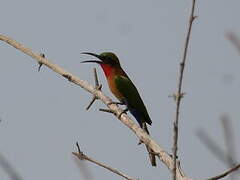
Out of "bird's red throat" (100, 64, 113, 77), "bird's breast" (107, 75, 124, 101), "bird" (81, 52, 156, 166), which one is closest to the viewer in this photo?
"bird" (81, 52, 156, 166)

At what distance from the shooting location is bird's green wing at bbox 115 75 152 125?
8.97 metres

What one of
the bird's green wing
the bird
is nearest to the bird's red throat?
the bird

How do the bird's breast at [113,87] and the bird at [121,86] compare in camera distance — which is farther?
the bird's breast at [113,87]

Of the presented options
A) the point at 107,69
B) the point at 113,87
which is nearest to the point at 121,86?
the point at 113,87

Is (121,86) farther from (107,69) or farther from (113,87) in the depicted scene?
(107,69)

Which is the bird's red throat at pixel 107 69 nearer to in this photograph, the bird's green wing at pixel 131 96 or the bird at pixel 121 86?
the bird at pixel 121 86

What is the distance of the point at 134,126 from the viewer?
5.30 metres

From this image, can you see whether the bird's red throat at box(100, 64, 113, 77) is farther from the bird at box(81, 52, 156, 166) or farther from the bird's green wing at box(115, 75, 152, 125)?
the bird's green wing at box(115, 75, 152, 125)

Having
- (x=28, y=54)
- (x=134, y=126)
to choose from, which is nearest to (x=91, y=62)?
(x=28, y=54)

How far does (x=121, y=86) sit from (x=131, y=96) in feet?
0.74

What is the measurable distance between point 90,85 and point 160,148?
1748 millimetres

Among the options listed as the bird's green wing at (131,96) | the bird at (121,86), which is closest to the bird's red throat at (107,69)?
the bird at (121,86)

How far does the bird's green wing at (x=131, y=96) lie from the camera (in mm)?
8969

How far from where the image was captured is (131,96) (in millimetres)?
9344
